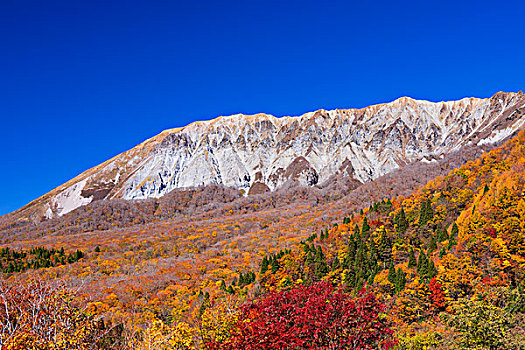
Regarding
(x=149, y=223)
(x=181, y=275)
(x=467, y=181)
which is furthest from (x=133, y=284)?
(x=149, y=223)

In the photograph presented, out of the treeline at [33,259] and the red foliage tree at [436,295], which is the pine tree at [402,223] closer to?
the red foliage tree at [436,295]

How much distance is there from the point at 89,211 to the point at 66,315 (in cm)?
17086

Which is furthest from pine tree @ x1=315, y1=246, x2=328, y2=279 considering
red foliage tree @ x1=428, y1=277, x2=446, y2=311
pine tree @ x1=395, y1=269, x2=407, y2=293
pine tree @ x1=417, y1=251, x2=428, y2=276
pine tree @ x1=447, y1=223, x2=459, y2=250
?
red foliage tree @ x1=428, y1=277, x2=446, y2=311

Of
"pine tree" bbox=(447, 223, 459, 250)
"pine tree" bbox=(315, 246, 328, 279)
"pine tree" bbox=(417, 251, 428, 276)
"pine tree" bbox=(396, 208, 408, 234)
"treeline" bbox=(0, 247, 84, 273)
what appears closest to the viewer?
"pine tree" bbox=(417, 251, 428, 276)

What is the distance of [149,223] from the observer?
521 ft

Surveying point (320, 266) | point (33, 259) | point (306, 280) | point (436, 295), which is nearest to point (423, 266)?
point (436, 295)

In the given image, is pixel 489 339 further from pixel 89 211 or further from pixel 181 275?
pixel 89 211

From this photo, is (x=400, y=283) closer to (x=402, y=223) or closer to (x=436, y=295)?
(x=436, y=295)

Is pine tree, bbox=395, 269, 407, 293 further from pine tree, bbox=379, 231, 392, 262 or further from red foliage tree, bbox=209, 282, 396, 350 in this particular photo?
red foliage tree, bbox=209, 282, 396, 350

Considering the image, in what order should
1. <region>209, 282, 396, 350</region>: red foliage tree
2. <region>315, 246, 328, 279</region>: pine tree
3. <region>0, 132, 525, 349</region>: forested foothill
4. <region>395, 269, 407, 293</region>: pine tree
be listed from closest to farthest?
<region>209, 282, 396, 350</region>: red foliage tree
<region>0, 132, 525, 349</region>: forested foothill
<region>395, 269, 407, 293</region>: pine tree
<region>315, 246, 328, 279</region>: pine tree

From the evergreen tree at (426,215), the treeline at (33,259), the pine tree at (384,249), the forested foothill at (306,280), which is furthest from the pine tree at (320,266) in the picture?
the treeline at (33,259)

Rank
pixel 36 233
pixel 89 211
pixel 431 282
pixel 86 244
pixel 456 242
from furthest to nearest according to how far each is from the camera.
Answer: pixel 89 211
pixel 36 233
pixel 86 244
pixel 456 242
pixel 431 282

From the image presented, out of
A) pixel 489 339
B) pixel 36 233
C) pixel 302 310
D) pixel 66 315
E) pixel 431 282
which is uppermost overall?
pixel 36 233

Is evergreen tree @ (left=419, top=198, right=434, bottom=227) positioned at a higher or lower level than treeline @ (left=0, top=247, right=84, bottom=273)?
lower
